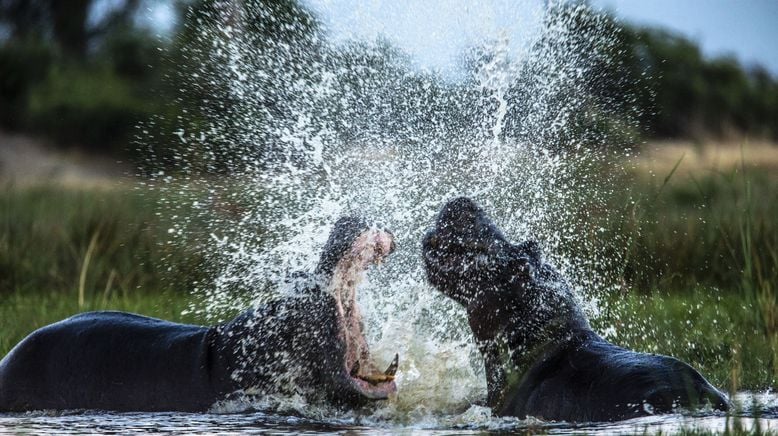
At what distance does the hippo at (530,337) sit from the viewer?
4227mm

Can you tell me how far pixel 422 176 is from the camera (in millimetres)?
8148

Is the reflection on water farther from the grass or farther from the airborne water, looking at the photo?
the grass

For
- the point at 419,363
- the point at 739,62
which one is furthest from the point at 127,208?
the point at 739,62

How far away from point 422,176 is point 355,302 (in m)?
3.28

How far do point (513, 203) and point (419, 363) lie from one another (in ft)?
7.42

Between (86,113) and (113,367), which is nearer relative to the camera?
(113,367)

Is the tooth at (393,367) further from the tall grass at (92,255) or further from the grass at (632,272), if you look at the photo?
the tall grass at (92,255)

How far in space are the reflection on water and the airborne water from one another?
16mm

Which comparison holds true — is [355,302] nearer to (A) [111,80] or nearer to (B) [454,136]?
(B) [454,136]

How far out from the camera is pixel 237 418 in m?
4.64

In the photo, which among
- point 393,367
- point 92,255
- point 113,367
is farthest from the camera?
point 92,255

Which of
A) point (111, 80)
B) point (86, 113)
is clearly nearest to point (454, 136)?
point (86, 113)

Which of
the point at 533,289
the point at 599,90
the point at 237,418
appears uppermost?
the point at 599,90

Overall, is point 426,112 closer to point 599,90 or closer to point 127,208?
point 599,90
